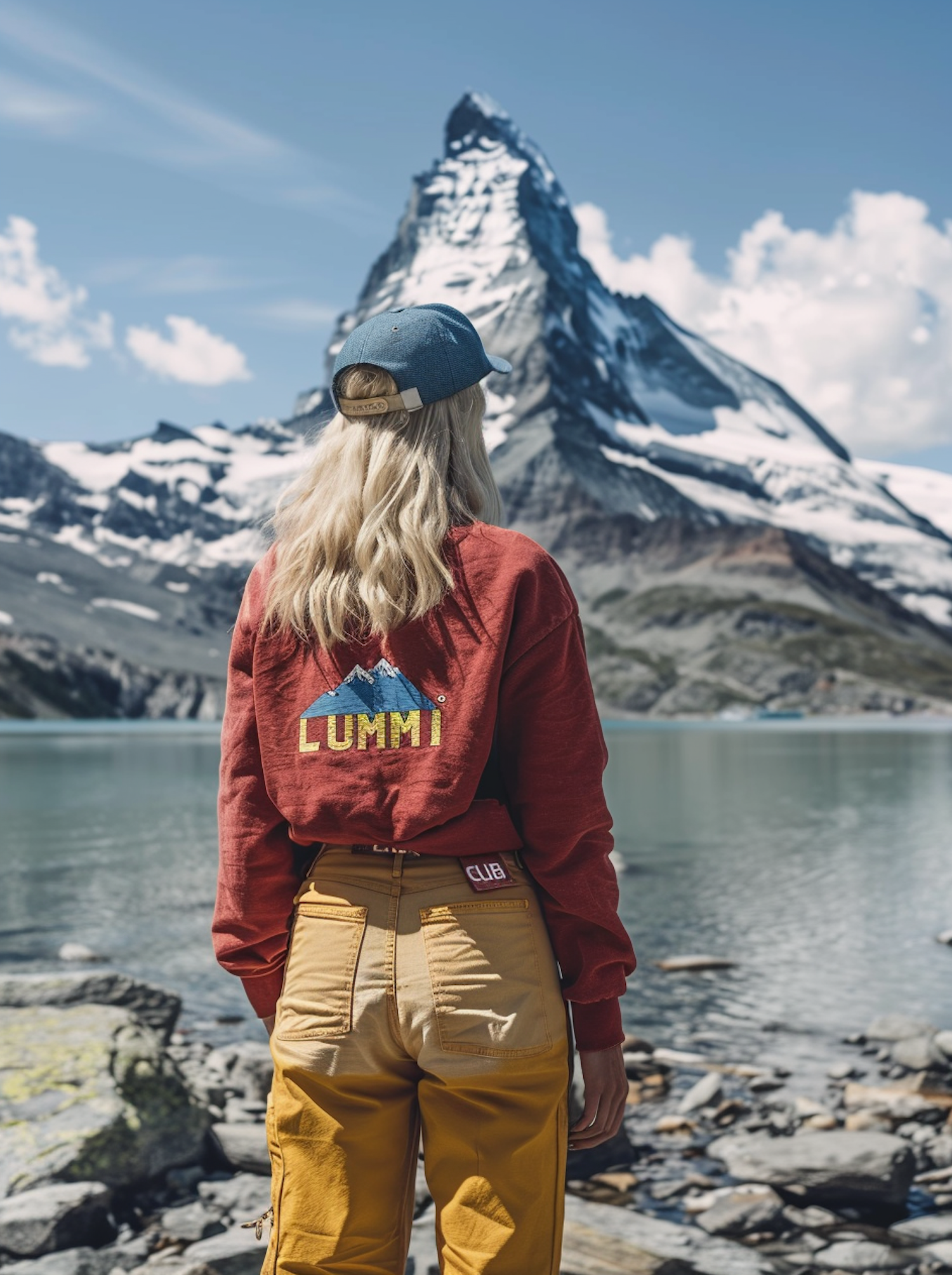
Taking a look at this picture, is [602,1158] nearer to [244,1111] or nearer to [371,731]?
[244,1111]

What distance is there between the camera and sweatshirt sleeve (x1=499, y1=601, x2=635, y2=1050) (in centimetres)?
330

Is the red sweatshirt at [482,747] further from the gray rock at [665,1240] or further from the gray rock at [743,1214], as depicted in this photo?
the gray rock at [743,1214]

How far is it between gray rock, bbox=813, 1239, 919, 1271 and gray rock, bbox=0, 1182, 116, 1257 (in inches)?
157

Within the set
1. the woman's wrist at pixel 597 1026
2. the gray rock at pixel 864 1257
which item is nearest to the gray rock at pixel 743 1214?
the gray rock at pixel 864 1257

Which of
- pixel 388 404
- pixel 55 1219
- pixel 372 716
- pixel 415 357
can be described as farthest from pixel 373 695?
pixel 55 1219

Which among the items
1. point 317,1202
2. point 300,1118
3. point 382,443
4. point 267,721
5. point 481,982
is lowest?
point 317,1202

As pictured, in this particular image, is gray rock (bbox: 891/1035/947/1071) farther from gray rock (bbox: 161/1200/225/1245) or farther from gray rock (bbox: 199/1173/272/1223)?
gray rock (bbox: 161/1200/225/1245)

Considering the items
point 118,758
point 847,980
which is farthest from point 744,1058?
point 118,758

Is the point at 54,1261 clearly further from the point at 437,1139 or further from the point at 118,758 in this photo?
the point at 118,758

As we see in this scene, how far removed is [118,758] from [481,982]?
A: 8713 cm

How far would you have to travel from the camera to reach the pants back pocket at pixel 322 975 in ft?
10.5

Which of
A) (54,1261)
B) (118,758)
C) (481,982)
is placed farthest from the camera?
(118,758)

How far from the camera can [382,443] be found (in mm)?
3527

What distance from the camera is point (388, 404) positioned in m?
3.55
